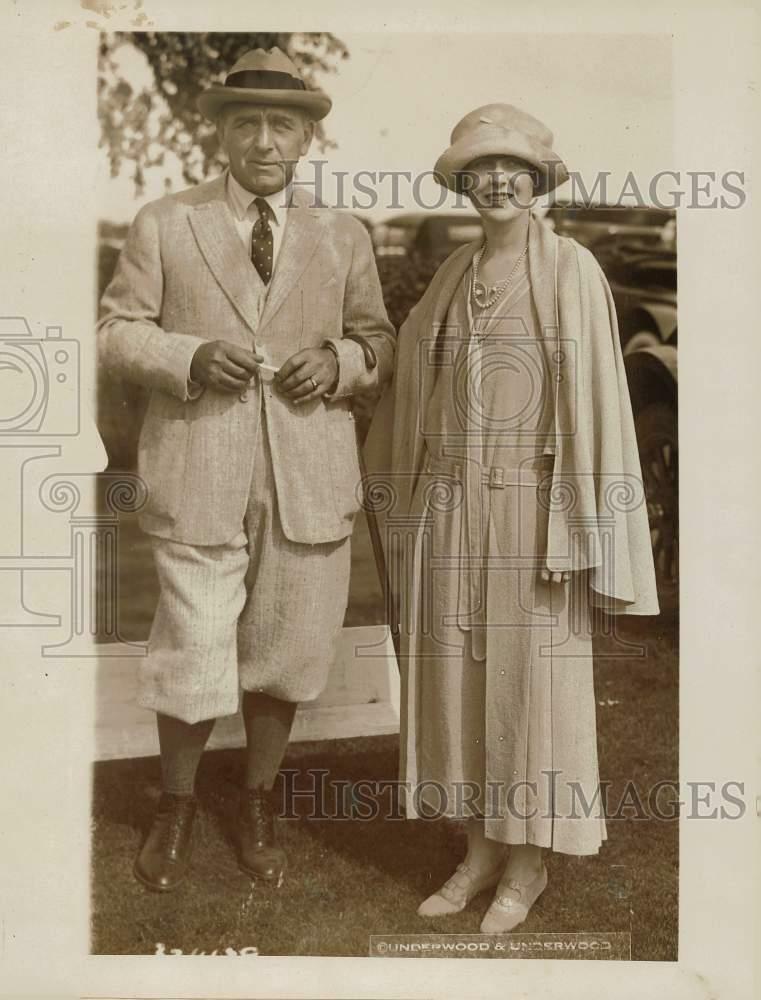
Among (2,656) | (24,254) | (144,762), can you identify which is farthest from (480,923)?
(24,254)

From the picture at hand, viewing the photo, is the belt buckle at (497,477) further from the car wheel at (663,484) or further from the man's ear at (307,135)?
the man's ear at (307,135)

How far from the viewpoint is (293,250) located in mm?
3234

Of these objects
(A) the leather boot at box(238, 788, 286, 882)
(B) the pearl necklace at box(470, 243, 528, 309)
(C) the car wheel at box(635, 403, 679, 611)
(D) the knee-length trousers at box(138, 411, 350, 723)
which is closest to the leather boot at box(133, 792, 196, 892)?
(A) the leather boot at box(238, 788, 286, 882)

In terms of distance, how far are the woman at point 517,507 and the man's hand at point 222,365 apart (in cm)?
45

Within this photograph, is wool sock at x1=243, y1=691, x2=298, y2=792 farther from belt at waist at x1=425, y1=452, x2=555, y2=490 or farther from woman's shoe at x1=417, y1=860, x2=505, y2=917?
belt at waist at x1=425, y1=452, x2=555, y2=490

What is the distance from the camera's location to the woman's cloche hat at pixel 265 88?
319 centimetres

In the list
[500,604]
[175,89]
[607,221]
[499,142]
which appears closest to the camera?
[499,142]

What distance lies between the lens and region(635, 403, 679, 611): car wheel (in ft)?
11.1

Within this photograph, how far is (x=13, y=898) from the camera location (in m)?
3.27

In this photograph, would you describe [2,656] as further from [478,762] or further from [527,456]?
[527,456]

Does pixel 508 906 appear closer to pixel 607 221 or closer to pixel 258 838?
pixel 258 838

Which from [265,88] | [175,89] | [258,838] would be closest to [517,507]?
[258,838]

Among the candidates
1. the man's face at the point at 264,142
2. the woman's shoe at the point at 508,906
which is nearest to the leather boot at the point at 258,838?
the woman's shoe at the point at 508,906

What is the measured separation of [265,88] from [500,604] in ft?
4.95
